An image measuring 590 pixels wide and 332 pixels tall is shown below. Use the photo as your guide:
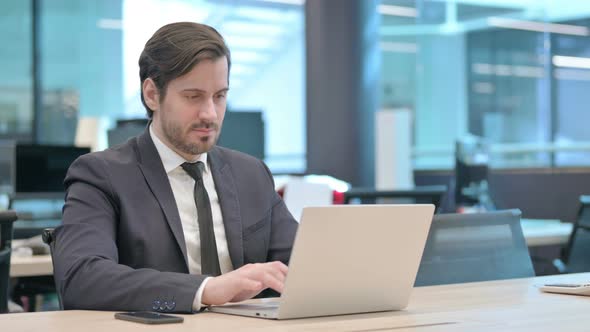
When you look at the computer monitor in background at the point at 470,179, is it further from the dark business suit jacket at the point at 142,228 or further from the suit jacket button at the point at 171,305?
the suit jacket button at the point at 171,305

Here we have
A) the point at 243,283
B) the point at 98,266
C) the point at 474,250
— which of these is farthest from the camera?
the point at 474,250

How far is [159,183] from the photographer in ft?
7.52

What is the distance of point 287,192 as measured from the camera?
478 centimetres

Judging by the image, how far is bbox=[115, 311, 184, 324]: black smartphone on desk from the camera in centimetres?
168

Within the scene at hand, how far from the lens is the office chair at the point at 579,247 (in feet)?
14.8

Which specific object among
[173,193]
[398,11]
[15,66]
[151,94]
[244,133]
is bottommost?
[173,193]

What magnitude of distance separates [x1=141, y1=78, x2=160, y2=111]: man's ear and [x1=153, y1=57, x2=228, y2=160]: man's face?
2.1 inches

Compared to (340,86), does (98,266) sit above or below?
below

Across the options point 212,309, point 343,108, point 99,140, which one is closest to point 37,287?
point 99,140

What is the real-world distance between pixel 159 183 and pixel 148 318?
64 centimetres

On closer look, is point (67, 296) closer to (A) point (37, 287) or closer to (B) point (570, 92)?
(A) point (37, 287)

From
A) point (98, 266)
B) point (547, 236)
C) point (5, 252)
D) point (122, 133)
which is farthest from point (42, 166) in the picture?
point (98, 266)

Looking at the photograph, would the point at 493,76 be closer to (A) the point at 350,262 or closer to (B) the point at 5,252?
(B) the point at 5,252

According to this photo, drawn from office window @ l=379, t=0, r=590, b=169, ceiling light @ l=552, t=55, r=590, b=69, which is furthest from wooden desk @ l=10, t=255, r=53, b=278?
ceiling light @ l=552, t=55, r=590, b=69
